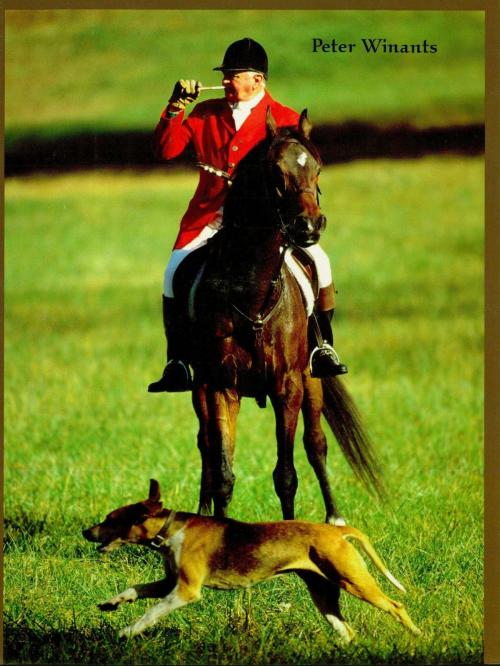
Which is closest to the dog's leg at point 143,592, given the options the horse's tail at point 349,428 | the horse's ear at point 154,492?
the horse's ear at point 154,492

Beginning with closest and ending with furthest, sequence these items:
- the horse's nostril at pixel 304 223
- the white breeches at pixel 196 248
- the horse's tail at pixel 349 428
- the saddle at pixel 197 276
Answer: the horse's nostril at pixel 304 223
the saddle at pixel 197 276
the white breeches at pixel 196 248
the horse's tail at pixel 349 428

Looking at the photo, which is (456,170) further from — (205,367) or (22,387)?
(205,367)

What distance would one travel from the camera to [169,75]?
1496 cm

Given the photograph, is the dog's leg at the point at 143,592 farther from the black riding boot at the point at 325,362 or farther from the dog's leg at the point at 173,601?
the black riding boot at the point at 325,362

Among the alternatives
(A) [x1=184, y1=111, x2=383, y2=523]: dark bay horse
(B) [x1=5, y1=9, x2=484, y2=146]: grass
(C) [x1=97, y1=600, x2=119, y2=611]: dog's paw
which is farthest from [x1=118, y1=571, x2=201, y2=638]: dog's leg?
(B) [x1=5, y1=9, x2=484, y2=146]: grass

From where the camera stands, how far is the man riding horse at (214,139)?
684 cm

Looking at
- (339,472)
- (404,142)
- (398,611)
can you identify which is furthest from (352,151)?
(398,611)

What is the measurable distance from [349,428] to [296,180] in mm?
2438

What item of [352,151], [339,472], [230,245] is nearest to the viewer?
[230,245]

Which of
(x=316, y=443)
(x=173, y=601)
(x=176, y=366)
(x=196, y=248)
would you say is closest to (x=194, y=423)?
(x=316, y=443)

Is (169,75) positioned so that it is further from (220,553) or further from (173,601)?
(173,601)

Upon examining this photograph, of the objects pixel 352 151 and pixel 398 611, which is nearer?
pixel 398 611

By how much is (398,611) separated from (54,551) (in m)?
2.71

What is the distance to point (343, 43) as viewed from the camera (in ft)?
24.9
